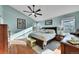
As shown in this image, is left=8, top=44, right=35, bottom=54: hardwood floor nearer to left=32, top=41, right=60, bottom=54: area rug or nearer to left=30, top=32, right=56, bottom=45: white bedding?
left=32, top=41, right=60, bottom=54: area rug

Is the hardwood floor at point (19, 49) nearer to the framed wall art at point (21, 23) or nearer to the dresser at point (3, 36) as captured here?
the dresser at point (3, 36)

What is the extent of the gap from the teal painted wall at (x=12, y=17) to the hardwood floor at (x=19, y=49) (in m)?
0.26

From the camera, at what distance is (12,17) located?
1.92 m

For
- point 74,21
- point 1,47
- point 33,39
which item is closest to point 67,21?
point 74,21

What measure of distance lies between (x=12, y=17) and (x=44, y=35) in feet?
1.97

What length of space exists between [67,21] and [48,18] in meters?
0.31

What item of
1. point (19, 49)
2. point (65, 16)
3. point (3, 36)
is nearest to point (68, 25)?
point (65, 16)

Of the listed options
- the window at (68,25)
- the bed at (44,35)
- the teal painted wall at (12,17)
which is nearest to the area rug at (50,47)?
the bed at (44,35)

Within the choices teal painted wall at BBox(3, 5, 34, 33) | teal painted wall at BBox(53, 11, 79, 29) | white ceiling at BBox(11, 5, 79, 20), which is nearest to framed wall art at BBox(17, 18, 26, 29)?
teal painted wall at BBox(3, 5, 34, 33)

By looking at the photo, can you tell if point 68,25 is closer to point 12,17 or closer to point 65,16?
point 65,16

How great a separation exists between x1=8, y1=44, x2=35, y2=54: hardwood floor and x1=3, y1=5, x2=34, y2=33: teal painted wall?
0.86ft

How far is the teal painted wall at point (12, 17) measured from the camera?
1899 mm
